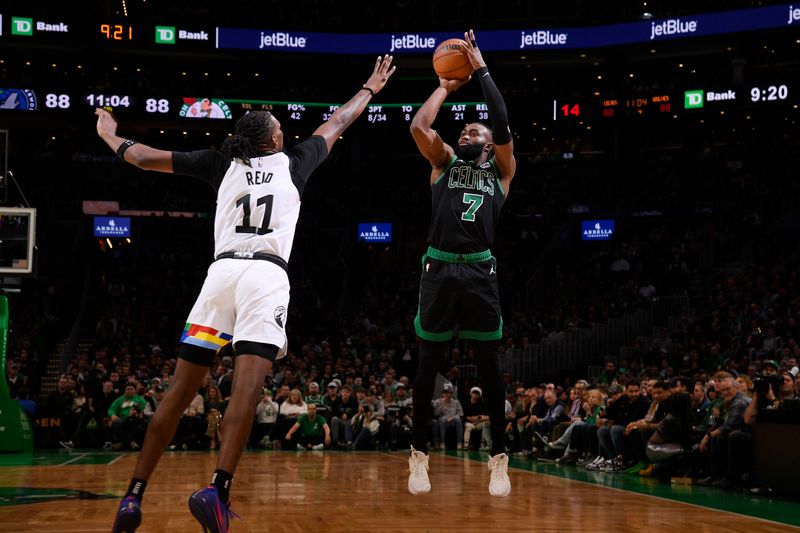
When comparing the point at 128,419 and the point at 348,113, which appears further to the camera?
the point at 128,419

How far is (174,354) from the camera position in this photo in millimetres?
26109

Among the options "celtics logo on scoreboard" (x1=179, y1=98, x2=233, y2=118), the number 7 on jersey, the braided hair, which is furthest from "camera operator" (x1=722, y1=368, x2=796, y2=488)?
"celtics logo on scoreboard" (x1=179, y1=98, x2=233, y2=118)

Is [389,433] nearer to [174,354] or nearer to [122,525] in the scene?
[174,354]

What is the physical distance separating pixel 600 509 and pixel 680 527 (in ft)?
4.19

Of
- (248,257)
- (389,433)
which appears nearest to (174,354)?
(389,433)

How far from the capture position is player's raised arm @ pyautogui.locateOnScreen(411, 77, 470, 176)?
6266 millimetres

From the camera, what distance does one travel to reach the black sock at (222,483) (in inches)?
178

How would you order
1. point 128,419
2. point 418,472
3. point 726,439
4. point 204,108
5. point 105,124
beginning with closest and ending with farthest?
point 105,124
point 418,472
point 726,439
point 128,419
point 204,108

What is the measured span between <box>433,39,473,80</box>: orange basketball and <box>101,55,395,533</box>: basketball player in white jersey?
162cm

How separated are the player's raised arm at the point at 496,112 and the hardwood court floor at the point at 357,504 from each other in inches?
96.4

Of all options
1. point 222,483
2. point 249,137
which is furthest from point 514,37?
point 222,483

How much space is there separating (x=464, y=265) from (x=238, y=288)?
1.88m

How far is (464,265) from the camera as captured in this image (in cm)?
626

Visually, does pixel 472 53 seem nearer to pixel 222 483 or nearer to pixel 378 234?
pixel 222 483
